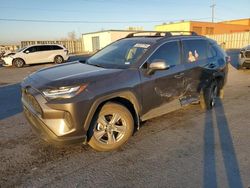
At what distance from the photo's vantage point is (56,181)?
115 inches

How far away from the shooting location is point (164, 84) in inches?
168

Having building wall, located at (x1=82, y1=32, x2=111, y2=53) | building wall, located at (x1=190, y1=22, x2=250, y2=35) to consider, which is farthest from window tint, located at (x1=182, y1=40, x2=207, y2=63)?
building wall, located at (x1=190, y1=22, x2=250, y2=35)

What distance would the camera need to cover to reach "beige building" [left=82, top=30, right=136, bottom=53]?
37.6 metres

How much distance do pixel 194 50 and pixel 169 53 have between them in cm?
92

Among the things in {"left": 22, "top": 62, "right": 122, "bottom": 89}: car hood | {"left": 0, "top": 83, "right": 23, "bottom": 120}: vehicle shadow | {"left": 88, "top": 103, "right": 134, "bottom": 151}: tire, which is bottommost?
{"left": 0, "top": 83, "right": 23, "bottom": 120}: vehicle shadow

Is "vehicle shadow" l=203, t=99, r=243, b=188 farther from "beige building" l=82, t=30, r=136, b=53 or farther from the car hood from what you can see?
"beige building" l=82, t=30, r=136, b=53

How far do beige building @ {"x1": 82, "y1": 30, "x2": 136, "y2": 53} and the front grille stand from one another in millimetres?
34096

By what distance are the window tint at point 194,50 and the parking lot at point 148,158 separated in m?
1.30

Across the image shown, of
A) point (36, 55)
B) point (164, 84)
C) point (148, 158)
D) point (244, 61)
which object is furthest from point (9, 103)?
point (36, 55)

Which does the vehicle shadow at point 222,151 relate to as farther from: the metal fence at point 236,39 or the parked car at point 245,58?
the metal fence at point 236,39

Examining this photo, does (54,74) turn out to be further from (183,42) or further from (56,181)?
(183,42)

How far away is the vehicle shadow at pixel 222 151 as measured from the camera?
9.49ft

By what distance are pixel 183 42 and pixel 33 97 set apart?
3.13 meters

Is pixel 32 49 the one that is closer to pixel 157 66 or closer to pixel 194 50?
pixel 194 50
